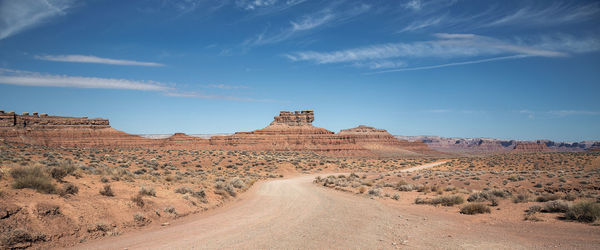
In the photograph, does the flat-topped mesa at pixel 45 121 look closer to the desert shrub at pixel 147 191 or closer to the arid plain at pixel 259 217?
the arid plain at pixel 259 217

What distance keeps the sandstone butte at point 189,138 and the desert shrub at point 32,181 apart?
8229 centimetres

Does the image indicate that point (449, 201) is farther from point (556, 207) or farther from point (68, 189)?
point (68, 189)

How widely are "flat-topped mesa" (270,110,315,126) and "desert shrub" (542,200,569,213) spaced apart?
361ft

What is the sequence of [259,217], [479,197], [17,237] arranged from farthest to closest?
[479,197], [259,217], [17,237]

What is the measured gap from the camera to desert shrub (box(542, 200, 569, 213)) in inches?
407

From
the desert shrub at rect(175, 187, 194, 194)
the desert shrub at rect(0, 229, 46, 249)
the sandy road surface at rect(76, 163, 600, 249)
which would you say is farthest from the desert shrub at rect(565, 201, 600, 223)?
the desert shrub at rect(0, 229, 46, 249)

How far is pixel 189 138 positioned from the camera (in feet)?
325

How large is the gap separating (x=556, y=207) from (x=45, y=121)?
109408mm

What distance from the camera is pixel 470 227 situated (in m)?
9.57

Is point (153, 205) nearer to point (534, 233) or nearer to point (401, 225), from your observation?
point (401, 225)

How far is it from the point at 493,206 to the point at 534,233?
509cm

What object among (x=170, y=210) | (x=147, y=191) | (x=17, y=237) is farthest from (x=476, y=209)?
(x=17, y=237)

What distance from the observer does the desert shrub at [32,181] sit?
9.42 meters

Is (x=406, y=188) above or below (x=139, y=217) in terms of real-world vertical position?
below
